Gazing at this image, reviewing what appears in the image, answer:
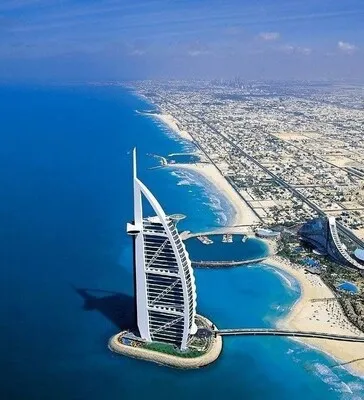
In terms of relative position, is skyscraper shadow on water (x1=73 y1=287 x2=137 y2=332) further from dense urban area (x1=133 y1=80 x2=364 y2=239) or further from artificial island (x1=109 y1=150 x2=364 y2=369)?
dense urban area (x1=133 y1=80 x2=364 y2=239)

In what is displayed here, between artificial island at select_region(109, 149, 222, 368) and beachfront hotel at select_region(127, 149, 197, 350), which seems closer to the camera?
beachfront hotel at select_region(127, 149, 197, 350)

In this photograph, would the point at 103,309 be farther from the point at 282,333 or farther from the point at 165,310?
the point at 282,333

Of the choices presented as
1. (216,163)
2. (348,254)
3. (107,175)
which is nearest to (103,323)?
(348,254)

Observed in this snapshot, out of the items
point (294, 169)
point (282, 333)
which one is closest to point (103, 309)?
point (282, 333)

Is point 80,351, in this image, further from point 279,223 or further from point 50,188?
point 50,188

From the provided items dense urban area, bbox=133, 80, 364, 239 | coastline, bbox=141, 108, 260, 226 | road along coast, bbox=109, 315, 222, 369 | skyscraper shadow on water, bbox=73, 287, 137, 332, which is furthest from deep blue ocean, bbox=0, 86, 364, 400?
dense urban area, bbox=133, 80, 364, 239
